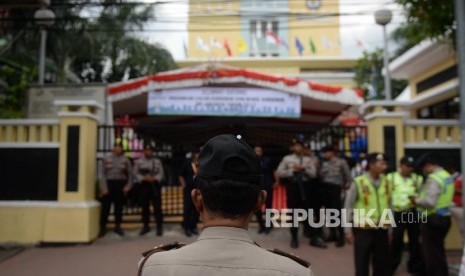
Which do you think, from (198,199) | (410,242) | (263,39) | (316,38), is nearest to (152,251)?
(198,199)

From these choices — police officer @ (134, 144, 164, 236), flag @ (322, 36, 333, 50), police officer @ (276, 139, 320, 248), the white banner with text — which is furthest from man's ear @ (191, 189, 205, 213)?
flag @ (322, 36, 333, 50)

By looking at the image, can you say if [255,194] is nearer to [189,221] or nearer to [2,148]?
[189,221]

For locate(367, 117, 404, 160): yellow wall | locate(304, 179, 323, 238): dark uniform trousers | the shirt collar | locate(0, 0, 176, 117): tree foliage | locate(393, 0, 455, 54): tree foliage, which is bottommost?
locate(304, 179, 323, 238): dark uniform trousers

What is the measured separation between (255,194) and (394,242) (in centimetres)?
524

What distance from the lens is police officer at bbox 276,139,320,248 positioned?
24.8 feet

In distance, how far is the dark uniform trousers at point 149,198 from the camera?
820 cm

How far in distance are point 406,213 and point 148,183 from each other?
440 cm

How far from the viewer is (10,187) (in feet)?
26.2

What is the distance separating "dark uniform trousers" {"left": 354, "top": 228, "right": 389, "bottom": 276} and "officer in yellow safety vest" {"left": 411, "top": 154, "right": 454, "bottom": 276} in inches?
31.9

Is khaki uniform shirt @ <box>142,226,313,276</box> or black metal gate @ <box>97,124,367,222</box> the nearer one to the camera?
khaki uniform shirt @ <box>142,226,313,276</box>

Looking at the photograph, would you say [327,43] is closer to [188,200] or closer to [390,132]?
[390,132]

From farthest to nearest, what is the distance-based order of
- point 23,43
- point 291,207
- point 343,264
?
point 23,43 < point 291,207 < point 343,264

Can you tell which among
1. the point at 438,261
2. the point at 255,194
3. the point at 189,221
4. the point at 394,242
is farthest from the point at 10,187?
the point at 255,194

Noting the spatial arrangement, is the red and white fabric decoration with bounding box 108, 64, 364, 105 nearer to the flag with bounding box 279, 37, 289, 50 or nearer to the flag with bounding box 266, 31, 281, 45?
the flag with bounding box 266, 31, 281, 45
